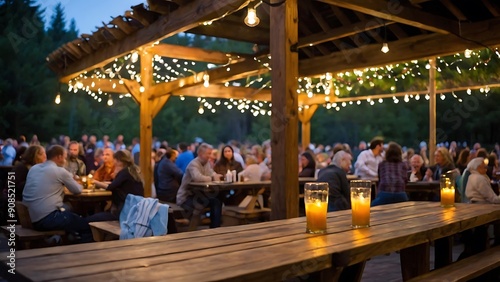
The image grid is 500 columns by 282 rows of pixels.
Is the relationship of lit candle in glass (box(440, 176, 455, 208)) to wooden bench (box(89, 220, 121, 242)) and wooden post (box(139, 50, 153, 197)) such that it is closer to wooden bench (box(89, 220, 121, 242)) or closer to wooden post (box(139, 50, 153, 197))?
wooden bench (box(89, 220, 121, 242))

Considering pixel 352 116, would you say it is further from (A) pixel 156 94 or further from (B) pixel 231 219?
(B) pixel 231 219

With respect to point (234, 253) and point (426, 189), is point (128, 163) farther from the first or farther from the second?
point (426, 189)

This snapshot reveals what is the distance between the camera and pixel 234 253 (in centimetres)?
201

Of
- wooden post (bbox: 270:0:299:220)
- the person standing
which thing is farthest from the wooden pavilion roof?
the person standing

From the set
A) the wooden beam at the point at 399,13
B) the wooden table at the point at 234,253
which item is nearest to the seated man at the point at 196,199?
the wooden beam at the point at 399,13

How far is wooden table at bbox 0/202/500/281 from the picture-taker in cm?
169

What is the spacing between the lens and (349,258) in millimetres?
2094

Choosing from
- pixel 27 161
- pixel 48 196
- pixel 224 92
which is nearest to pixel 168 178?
pixel 27 161

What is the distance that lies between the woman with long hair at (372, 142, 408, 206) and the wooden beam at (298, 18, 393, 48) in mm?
1409

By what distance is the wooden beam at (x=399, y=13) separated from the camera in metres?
4.34

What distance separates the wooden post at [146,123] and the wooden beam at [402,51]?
2.60 meters

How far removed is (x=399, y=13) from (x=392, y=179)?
6.12 feet

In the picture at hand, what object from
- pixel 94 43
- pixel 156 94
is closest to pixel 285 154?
pixel 94 43

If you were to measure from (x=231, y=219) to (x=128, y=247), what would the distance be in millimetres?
4741
